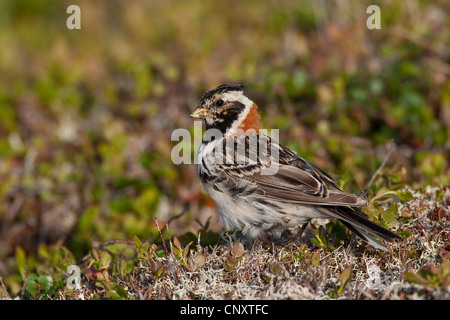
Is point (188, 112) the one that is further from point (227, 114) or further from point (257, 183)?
point (257, 183)

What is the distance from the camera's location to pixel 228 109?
235 inches

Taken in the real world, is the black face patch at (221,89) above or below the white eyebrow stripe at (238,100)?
above

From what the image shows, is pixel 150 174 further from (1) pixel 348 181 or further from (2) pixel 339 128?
(1) pixel 348 181

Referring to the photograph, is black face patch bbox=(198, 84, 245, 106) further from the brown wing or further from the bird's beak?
the brown wing

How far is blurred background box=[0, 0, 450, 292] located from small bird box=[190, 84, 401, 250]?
0.87 m

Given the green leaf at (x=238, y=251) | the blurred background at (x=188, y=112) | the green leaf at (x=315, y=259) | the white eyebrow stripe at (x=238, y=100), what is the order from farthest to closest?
1. the blurred background at (x=188, y=112)
2. the white eyebrow stripe at (x=238, y=100)
3. the green leaf at (x=238, y=251)
4. the green leaf at (x=315, y=259)

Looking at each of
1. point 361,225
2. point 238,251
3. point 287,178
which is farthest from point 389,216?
point 238,251

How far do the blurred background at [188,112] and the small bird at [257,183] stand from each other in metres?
0.87

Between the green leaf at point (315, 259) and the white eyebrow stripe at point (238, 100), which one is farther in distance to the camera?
the white eyebrow stripe at point (238, 100)


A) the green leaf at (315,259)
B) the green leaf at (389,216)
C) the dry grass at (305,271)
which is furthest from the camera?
the green leaf at (389,216)

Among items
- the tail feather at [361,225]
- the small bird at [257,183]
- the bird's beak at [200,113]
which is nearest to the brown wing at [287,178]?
the small bird at [257,183]

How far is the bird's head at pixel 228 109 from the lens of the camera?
5.96 m

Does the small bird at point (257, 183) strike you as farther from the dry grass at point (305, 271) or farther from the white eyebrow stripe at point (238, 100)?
the dry grass at point (305, 271)

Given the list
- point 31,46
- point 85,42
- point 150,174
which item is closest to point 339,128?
point 150,174
